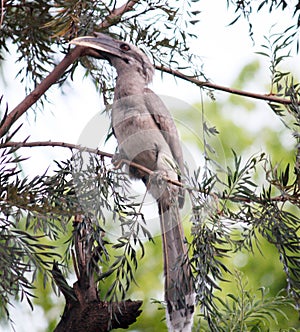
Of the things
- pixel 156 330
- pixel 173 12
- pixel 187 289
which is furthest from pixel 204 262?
pixel 156 330

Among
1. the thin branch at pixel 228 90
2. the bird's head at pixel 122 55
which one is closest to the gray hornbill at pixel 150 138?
the bird's head at pixel 122 55

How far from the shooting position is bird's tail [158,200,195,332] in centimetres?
130

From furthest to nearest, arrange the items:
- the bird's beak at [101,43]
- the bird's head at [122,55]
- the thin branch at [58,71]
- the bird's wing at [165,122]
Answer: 1. the bird's wing at [165,122]
2. the bird's head at [122,55]
3. the bird's beak at [101,43]
4. the thin branch at [58,71]

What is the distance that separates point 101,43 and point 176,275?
2.09 feet

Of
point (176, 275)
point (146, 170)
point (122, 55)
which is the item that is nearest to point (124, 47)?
point (122, 55)

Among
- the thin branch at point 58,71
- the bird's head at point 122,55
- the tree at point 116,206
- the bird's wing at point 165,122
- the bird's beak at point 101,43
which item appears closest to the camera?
the tree at point 116,206

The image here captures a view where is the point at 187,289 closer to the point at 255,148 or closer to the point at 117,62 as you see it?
the point at 117,62

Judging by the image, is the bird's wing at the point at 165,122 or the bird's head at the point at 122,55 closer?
Result: the bird's head at the point at 122,55

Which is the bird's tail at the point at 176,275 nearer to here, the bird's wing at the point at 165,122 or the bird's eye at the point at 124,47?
the bird's wing at the point at 165,122

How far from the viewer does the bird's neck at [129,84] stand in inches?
71.2

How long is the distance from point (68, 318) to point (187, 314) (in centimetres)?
25

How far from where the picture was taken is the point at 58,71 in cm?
146

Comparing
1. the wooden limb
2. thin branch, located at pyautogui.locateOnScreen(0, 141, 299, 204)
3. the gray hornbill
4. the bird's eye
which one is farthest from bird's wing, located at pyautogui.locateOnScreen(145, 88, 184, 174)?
the wooden limb

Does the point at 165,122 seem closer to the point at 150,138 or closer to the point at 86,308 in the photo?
the point at 150,138
